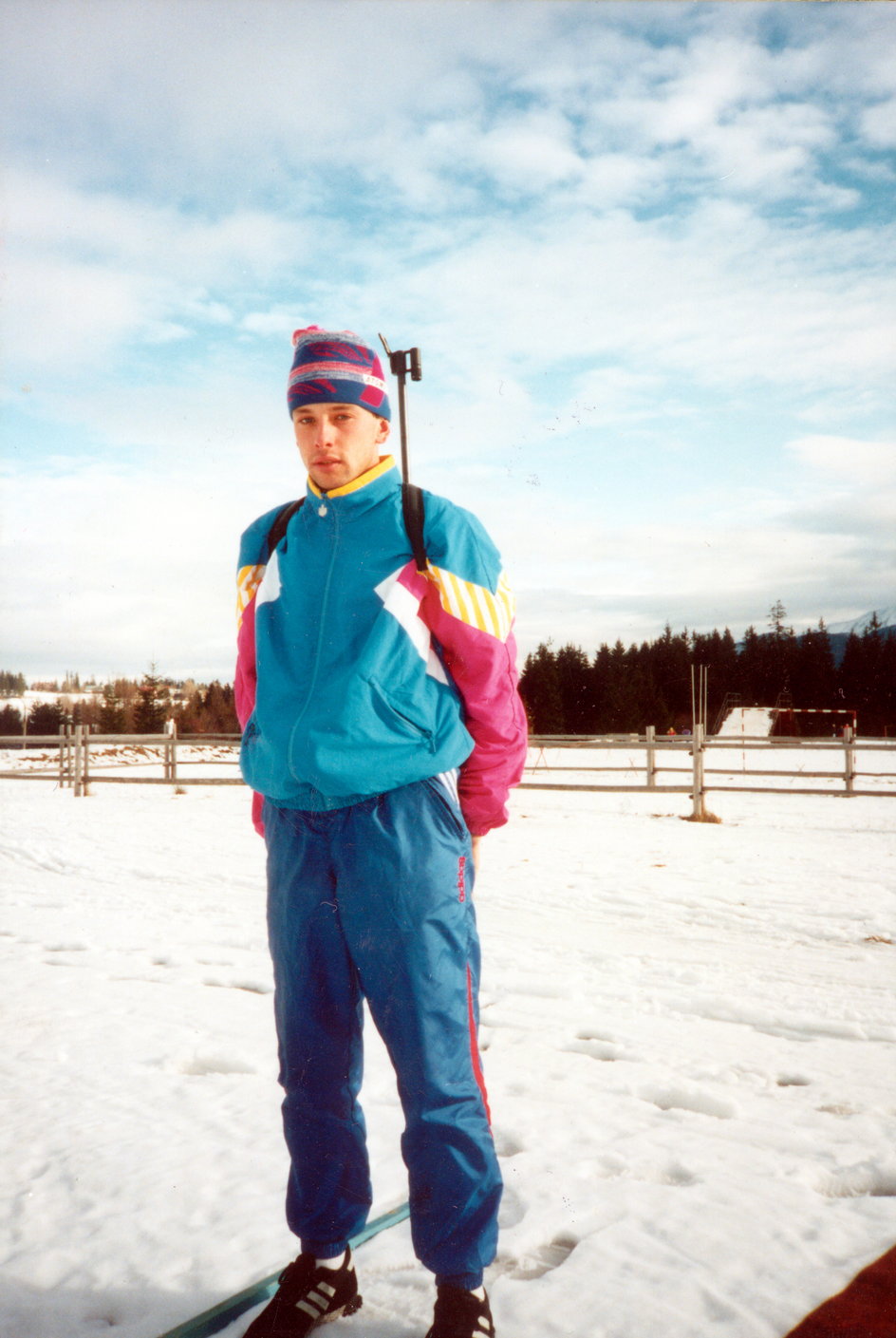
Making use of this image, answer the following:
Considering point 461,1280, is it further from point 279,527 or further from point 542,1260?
point 279,527

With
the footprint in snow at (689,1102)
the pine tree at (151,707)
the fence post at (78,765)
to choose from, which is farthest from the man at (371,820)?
the pine tree at (151,707)

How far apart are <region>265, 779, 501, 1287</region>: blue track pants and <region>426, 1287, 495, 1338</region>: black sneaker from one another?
0.02 metres

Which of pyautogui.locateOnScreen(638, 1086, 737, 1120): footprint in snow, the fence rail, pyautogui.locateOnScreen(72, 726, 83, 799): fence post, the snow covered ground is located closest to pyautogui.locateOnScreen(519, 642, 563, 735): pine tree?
the fence rail

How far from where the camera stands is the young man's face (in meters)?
1.75

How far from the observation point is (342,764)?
1521 mm

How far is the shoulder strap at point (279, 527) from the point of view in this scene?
1863 millimetres

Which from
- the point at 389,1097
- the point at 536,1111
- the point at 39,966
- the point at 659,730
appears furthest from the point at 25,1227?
the point at 659,730

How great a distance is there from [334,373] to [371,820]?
2.95ft

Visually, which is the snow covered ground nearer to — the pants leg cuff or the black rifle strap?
the pants leg cuff

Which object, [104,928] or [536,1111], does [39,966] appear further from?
[536,1111]

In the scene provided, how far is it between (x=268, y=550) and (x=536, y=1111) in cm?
173

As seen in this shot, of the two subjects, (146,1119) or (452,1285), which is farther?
(146,1119)

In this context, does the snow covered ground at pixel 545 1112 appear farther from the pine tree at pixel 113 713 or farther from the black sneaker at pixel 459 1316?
the pine tree at pixel 113 713

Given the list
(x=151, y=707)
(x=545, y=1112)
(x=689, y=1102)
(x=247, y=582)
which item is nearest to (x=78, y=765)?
(x=545, y=1112)
